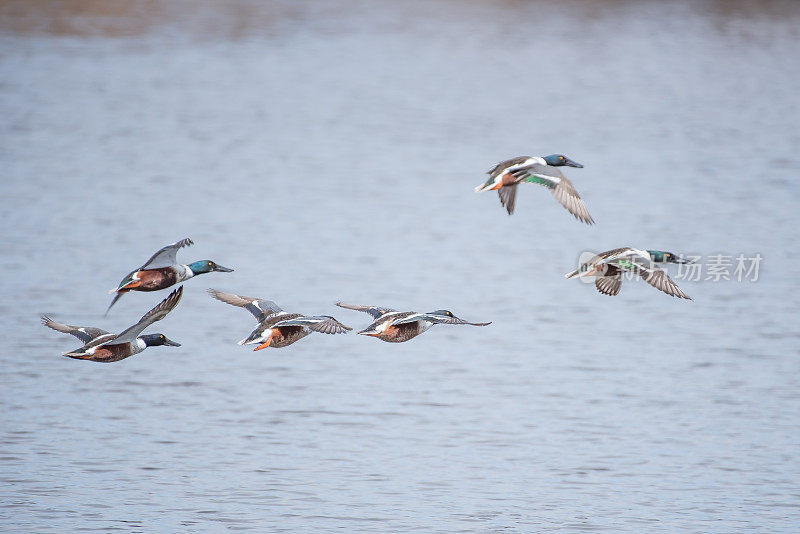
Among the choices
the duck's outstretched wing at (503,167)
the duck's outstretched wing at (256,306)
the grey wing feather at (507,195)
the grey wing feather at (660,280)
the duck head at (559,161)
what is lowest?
the duck's outstretched wing at (256,306)

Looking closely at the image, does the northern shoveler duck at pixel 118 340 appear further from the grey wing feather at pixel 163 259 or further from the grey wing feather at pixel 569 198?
the grey wing feather at pixel 569 198

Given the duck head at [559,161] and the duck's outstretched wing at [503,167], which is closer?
the duck's outstretched wing at [503,167]

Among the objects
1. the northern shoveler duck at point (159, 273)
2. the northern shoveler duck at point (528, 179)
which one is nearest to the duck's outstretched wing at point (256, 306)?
the northern shoveler duck at point (159, 273)

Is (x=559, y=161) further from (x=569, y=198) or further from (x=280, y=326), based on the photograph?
(x=280, y=326)

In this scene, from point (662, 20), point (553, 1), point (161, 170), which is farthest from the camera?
point (553, 1)

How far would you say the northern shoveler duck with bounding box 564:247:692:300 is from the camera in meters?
11.7

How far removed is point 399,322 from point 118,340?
2.31m

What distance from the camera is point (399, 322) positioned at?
11.3 metres

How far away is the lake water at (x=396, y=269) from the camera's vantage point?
15.0 meters

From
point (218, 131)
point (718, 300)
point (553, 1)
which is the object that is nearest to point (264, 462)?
point (718, 300)

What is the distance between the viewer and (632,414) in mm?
17484

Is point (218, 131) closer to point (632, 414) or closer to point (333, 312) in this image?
point (333, 312)

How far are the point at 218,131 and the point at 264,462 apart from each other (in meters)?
23.9

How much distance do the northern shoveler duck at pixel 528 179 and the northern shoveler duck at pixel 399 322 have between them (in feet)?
3.94
